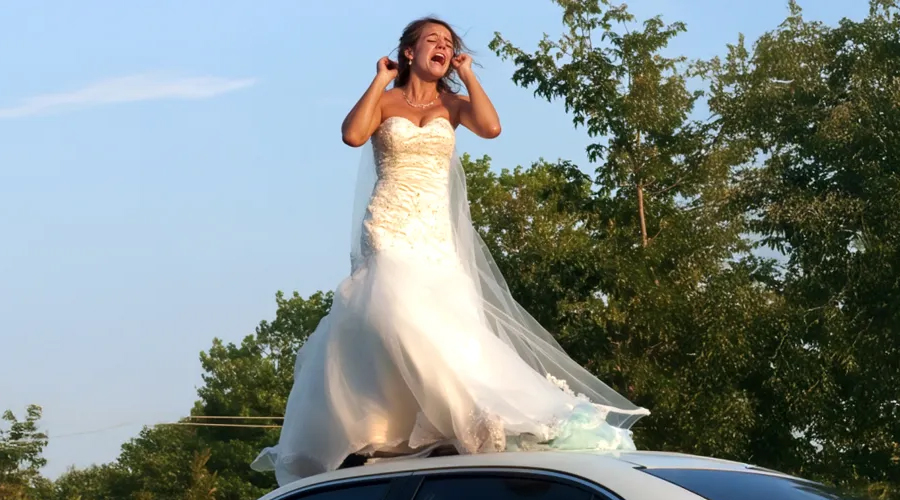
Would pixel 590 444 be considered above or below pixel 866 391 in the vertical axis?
below

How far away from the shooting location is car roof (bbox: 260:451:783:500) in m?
4.07

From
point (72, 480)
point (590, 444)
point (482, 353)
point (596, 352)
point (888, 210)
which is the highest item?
point (72, 480)

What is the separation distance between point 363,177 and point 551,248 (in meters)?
14.0

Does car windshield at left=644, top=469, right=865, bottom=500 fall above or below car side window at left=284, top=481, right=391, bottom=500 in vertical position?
below

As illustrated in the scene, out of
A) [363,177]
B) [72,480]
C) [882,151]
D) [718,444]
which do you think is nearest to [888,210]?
[882,151]

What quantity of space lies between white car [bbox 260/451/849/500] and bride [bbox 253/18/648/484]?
1056 mm

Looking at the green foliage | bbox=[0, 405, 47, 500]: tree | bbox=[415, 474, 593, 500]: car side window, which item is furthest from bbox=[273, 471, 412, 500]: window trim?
bbox=[0, 405, 47, 500]: tree

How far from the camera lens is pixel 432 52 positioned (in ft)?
24.5

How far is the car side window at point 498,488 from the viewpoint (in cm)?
420

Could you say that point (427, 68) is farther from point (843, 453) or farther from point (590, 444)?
point (843, 453)

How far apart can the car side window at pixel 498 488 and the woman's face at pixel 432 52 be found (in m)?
3.35

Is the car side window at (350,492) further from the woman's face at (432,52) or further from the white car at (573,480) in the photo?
the woman's face at (432,52)

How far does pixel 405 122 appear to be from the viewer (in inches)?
291

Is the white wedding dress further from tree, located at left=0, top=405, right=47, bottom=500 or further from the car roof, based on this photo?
tree, located at left=0, top=405, right=47, bottom=500
